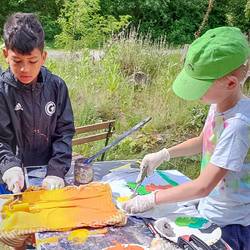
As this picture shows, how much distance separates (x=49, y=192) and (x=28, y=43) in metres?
0.65

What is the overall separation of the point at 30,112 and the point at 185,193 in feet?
2.89

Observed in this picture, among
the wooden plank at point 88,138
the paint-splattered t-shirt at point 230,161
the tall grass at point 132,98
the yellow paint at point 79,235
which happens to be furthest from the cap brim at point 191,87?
the tall grass at point 132,98

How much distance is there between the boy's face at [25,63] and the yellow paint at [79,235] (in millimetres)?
779

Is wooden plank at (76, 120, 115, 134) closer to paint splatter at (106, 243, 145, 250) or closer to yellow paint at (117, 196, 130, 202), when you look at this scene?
yellow paint at (117, 196, 130, 202)

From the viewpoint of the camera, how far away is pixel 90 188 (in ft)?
6.58

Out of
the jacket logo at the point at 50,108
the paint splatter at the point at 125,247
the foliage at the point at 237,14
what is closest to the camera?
the paint splatter at the point at 125,247

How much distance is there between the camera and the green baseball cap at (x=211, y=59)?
1.76 metres

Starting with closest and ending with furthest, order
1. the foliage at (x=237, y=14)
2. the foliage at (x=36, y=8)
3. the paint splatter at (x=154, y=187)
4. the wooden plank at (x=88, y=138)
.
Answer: the paint splatter at (x=154, y=187), the wooden plank at (x=88, y=138), the foliage at (x=237, y=14), the foliage at (x=36, y=8)

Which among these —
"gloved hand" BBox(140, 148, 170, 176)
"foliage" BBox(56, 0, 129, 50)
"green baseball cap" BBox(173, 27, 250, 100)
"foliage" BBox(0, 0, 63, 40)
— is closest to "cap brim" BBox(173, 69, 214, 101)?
"green baseball cap" BBox(173, 27, 250, 100)

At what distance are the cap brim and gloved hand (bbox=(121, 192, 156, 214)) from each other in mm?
390

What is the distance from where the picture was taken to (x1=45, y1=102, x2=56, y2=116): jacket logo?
7.70 ft

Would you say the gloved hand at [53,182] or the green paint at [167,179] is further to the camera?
the green paint at [167,179]

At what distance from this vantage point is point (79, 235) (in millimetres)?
1743

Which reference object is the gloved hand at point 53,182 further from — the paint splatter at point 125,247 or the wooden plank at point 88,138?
the wooden plank at point 88,138
